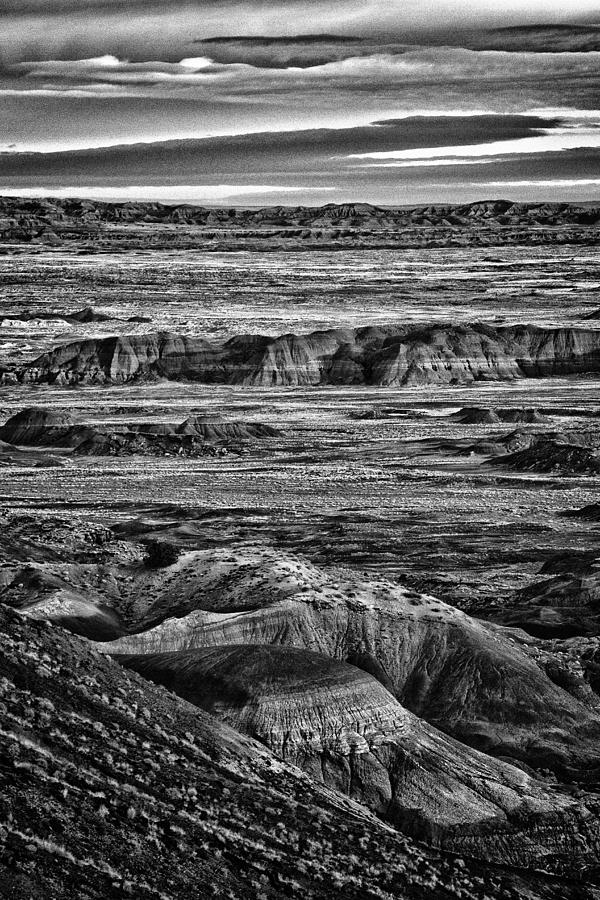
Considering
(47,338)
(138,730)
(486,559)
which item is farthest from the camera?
(47,338)

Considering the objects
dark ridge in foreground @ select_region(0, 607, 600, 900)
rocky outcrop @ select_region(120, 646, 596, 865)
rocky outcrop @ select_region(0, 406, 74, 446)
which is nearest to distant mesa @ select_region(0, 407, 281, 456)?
rocky outcrop @ select_region(0, 406, 74, 446)

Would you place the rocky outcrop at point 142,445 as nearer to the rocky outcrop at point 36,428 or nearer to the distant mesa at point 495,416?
the rocky outcrop at point 36,428

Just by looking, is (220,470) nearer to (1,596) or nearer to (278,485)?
(278,485)

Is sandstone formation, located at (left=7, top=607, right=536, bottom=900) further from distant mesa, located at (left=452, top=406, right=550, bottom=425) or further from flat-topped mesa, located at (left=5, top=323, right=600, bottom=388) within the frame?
flat-topped mesa, located at (left=5, top=323, right=600, bottom=388)

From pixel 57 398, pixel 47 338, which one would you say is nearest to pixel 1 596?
pixel 57 398

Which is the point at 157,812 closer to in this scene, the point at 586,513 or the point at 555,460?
the point at 586,513

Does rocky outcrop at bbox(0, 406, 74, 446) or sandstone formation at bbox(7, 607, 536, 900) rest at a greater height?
sandstone formation at bbox(7, 607, 536, 900)
